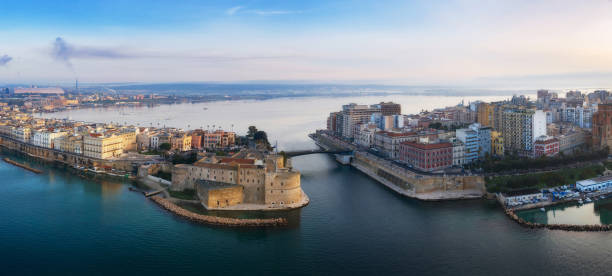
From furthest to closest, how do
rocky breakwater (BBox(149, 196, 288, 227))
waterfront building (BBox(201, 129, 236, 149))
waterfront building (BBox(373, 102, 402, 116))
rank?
1. waterfront building (BBox(373, 102, 402, 116))
2. waterfront building (BBox(201, 129, 236, 149))
3. rocky breakwater (BBox(149, 196, 288, 227))

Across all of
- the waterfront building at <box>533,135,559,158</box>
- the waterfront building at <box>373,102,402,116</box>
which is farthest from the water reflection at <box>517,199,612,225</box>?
the waterfront building at <box>373,102,402,116</box>

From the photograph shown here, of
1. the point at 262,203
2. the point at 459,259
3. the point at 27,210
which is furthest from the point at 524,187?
the point at 27,210

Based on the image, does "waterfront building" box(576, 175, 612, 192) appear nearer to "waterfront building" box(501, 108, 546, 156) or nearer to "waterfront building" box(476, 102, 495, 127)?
"waterfront building" box(501, 108, 546, 156)

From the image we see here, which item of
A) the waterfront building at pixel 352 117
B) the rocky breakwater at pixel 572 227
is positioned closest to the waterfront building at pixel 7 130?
the waterfront building at pixel 352 117

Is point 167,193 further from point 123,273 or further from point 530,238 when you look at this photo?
point 530,238

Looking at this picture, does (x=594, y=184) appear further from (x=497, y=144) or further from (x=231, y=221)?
(x=231, y=221)

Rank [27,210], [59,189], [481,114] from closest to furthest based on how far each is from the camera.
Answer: [27,210] → [59,189] → [481,114]

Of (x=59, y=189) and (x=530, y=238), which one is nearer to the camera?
(x=530, y=238)
